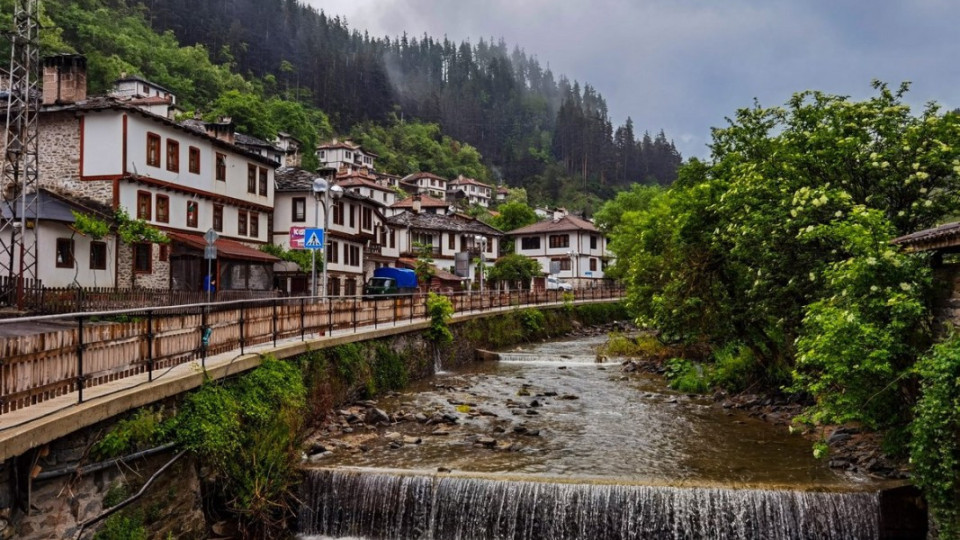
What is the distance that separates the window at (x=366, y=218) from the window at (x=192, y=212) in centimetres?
1485

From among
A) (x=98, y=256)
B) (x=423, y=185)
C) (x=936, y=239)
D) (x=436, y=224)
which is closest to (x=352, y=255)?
(x=98, y=256)

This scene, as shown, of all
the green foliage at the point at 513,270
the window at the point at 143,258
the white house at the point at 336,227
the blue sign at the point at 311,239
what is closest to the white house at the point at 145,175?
the window at the point at 143,258

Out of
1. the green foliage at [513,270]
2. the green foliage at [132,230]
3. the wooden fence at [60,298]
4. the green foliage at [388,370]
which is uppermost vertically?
the green foliage at [132,230]

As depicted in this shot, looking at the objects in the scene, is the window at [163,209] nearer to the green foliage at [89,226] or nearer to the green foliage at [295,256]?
the green foliage at [89,226]

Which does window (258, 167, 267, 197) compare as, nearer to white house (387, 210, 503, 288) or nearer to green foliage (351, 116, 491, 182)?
white house (387, 210, 503, 288)

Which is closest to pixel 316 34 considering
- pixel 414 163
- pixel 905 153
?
pixel 414 163

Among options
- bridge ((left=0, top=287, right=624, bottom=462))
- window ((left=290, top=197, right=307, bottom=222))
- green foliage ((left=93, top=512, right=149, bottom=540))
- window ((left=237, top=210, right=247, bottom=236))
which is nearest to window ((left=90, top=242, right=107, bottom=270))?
window ((left=237, top=210, right=247, bottom=236))

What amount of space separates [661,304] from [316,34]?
608ft

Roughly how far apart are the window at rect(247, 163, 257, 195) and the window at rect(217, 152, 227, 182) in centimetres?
235

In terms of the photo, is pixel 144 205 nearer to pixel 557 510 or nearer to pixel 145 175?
pixel 145 175

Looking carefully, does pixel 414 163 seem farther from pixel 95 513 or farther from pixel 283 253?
pixel 95 513

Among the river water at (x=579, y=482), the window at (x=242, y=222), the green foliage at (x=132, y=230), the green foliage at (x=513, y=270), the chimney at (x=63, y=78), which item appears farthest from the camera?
the green foliage at (x=513, y=270)

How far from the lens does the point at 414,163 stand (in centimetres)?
14612

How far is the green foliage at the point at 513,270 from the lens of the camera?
63.6 metres
